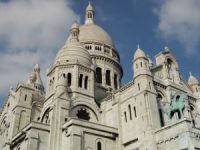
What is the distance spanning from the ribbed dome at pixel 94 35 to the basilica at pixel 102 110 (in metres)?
6.96

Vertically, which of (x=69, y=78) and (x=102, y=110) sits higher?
(x=69, y=78)

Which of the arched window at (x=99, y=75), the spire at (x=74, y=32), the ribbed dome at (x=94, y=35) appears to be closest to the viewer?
the spire at (x=74, y=32)

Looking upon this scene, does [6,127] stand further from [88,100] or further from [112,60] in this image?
[112,60]

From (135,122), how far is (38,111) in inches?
664

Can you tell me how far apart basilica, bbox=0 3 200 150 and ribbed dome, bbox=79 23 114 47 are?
696 cm

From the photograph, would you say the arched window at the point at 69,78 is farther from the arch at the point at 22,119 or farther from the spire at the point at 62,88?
the arch at the point at 22,119

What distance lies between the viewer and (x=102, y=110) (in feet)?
140

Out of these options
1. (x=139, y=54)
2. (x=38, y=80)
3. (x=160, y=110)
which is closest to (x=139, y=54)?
(x=139, y=54)

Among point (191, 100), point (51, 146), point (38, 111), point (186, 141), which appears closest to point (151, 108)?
point (186, 141)

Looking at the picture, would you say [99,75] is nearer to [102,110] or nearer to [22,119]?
[102,110]

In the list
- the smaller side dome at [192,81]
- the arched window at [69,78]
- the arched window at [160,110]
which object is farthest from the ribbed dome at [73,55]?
the smaller side dome at [192,81]

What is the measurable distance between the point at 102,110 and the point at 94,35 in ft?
67.3

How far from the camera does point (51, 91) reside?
142 feet

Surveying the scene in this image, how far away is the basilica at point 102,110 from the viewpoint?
33.8 metres
